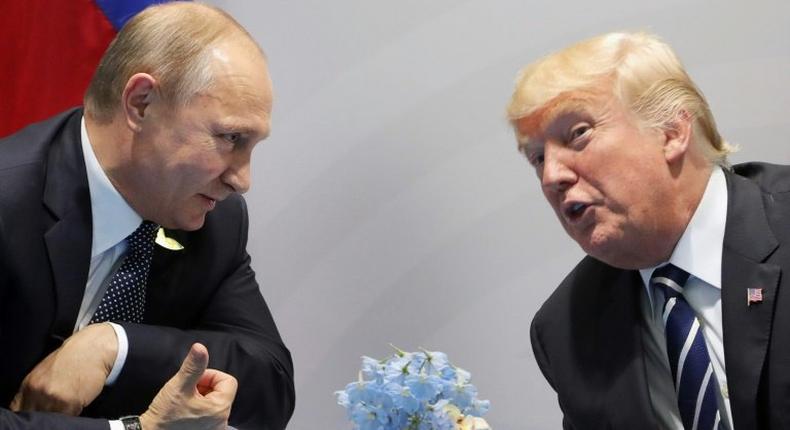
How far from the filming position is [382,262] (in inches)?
144

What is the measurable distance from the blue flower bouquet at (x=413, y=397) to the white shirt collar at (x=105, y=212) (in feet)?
2.32

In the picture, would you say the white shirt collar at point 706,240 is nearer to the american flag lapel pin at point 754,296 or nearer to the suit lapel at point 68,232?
the american flag lapel pin at point 754,296

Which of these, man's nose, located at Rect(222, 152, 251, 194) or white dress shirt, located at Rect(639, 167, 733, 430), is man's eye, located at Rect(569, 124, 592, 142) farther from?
man's nose, located at Rect(222, 152, 251, 194)

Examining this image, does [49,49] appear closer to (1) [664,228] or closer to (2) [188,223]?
(2) [188,223]

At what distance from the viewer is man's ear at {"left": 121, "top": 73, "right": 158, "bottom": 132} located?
2.56 m

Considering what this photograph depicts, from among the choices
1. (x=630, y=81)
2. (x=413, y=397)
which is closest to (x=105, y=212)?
(x=413, y=397)

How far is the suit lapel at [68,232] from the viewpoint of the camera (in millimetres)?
2512

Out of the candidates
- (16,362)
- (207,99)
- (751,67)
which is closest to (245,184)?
(207,99)

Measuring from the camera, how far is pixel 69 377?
2.46 meters

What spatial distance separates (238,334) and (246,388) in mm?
149

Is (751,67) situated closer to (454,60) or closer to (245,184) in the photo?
(454,60)

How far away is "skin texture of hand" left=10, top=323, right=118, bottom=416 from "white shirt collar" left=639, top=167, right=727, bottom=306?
1.28 meters

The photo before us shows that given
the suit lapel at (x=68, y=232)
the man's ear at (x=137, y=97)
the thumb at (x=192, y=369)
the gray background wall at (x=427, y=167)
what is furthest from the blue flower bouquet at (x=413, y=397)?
the gray background wall at (x=427, y=167)

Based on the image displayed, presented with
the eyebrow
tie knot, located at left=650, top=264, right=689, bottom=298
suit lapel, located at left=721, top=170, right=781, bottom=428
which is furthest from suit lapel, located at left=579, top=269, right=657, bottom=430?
the eyebrow
